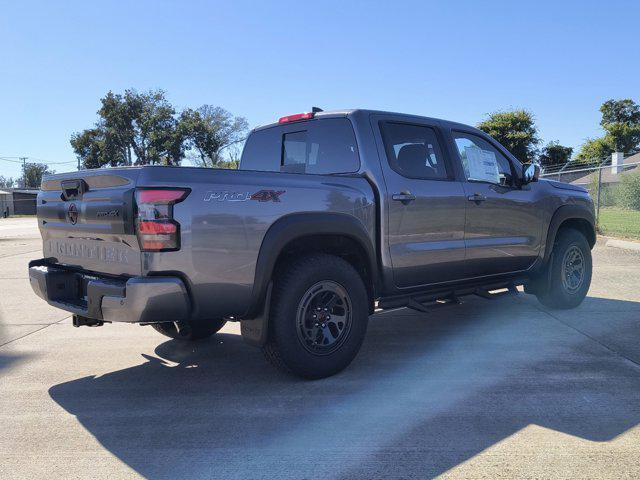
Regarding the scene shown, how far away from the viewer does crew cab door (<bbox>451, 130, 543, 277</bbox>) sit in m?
5.00

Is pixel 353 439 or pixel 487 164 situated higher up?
pixel 487 164

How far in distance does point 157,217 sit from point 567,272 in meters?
4.95

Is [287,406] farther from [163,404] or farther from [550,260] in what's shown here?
[550,260]

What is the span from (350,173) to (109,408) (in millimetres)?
2480

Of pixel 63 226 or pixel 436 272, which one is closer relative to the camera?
pixel 63 226

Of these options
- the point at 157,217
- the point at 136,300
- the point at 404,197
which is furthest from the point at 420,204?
the point at 136,300

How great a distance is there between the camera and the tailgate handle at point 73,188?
3.81 meters

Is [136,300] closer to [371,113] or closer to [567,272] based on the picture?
[371,113]

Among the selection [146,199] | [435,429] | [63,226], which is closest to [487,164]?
[435,429]

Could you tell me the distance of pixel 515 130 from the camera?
1956 inches

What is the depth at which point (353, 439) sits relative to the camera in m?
3.12

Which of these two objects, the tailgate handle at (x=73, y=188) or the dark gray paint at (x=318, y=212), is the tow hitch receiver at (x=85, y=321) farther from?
the tailgate handle at (x=73, y=188)


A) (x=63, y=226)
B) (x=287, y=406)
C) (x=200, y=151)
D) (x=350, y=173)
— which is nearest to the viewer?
(x=287, y=406)

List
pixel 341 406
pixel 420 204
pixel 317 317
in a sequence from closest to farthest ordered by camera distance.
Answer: pixel 341 406 → pixel 317 317 → pixel 420 204
